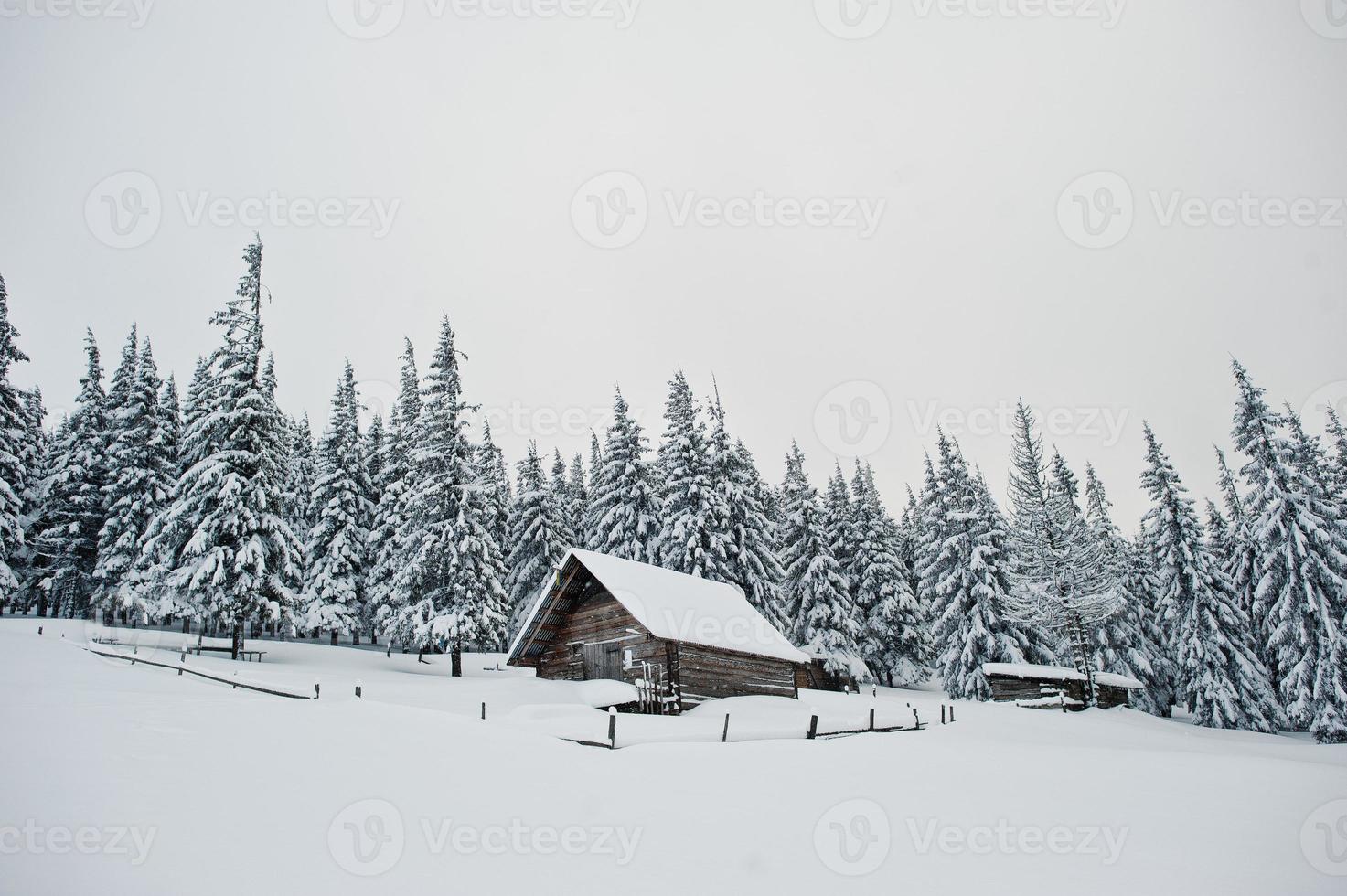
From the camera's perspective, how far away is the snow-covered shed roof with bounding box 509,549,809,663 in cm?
2689

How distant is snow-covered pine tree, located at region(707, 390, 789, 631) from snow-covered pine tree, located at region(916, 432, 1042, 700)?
368 inches

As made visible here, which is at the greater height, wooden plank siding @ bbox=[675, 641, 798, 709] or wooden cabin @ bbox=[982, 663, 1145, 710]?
wooden plank siding @ bbox=[675, 641, 798, 709]

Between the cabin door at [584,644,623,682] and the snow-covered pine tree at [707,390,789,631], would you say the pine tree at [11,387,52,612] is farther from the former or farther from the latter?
the snow-covered pine tree at [707,390,789,631]

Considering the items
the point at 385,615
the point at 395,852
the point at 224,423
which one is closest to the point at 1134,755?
the point at 395,852

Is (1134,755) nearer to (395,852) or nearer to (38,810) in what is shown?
(395,852)

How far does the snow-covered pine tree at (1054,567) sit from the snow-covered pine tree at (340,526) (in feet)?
126

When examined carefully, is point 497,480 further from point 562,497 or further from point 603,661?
point 603,661

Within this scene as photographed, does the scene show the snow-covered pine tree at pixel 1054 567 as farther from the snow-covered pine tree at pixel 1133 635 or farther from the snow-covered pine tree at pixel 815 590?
the snow-covered pine tree at pixel 815 590

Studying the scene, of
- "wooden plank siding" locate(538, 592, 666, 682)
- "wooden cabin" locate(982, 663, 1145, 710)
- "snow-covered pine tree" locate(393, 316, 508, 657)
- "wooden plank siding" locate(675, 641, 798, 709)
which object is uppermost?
"snow-covered pine tree" locate(393, 316, 508, 657)

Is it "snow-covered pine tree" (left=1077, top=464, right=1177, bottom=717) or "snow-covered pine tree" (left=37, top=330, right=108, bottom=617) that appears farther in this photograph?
"snow-covered pine tree" (left=1077, top=464, right=1177, bottom=717)

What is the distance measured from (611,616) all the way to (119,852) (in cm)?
2222

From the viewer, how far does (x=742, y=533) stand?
40.2 metres

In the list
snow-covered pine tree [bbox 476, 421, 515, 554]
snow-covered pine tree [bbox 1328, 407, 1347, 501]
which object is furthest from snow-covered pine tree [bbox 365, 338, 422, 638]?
snow-covered pine tree [bbox 1328, 407, 1347, 501]

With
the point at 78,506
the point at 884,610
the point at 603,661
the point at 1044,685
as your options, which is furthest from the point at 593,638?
the point at 78,506
